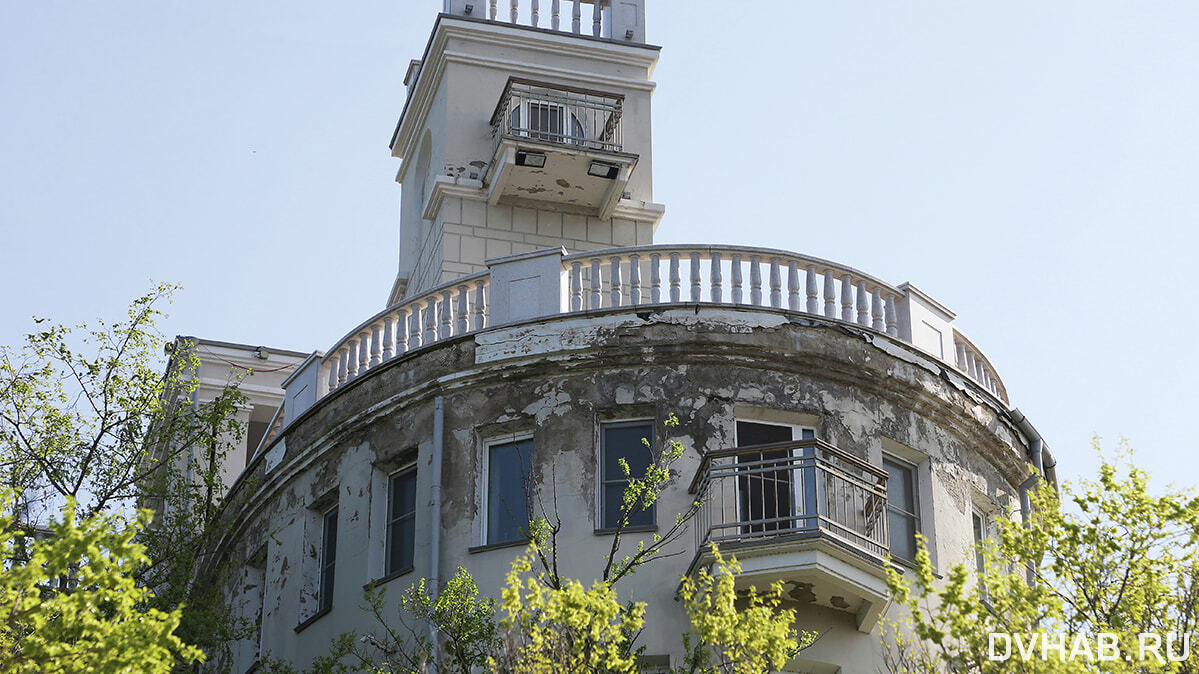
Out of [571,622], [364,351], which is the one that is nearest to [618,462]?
[364,351]

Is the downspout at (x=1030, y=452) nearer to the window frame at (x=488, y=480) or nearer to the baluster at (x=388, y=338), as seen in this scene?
the window frame at (x=488, y=480)

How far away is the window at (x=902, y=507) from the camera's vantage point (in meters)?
20.9

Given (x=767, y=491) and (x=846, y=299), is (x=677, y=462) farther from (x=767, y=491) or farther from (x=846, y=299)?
Result: (x=846, y=299)

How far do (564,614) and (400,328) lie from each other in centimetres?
866

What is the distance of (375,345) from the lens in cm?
2338

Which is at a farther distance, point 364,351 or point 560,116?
point 560,116

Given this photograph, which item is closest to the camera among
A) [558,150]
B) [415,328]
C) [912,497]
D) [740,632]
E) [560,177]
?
[740,632]

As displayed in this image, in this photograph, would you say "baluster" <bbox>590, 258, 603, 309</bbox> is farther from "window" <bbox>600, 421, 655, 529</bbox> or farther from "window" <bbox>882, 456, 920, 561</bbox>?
"window" <bbox>882, 456, 920, 561</bbox>

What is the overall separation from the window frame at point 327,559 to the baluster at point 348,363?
1.69 metres

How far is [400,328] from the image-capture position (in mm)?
Result: 23016

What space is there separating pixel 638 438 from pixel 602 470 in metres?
0.58

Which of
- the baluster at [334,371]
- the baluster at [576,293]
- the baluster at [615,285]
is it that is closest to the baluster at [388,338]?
the baluster at [334,371]

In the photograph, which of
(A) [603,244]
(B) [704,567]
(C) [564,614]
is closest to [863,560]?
(B) [704,567]

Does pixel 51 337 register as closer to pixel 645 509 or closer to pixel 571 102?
pixel 645 509
